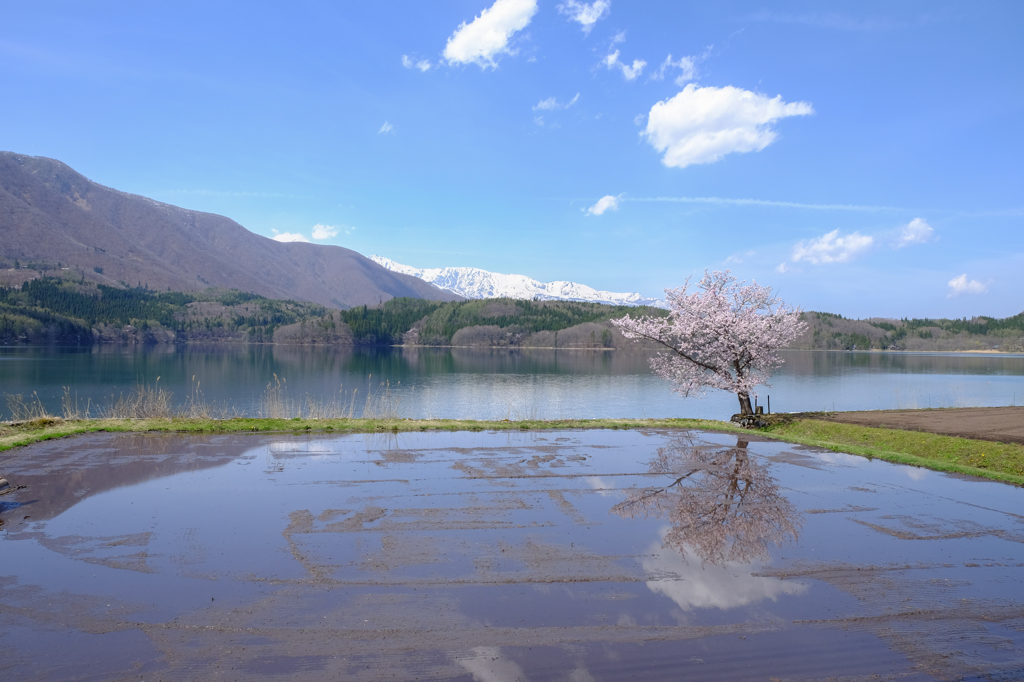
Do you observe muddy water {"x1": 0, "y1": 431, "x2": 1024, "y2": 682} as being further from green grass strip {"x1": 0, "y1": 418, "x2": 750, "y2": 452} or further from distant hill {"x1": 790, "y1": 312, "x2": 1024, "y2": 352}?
distant hill {"x1": 790, "y1": 312, "x2": 1024, "y2": 352}

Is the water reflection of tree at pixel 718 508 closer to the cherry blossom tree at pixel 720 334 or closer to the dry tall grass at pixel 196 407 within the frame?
the cherry blossom tree at pixel 720 334

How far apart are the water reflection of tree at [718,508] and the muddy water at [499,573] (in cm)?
7

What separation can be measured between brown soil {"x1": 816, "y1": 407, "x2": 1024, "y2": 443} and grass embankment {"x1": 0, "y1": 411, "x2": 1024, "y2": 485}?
0.86 m

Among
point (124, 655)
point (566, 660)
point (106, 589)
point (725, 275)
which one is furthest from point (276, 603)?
point (725, 275)

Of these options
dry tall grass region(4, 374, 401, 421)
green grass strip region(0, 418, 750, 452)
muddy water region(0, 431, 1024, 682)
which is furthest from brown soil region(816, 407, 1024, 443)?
dry tall grass region(4, 374, 401, 421)

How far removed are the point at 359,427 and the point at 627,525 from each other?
38.1 feet

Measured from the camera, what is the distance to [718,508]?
10.7 metres

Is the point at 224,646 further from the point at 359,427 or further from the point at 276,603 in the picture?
the point at 359,427

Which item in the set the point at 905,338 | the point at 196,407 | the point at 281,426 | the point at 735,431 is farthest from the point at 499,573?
the point at 905,338

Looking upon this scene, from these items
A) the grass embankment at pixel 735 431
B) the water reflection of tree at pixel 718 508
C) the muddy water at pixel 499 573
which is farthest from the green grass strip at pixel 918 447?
the water reflection of tree at pixel 718 508

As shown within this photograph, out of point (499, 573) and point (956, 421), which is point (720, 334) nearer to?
point (956, 421)

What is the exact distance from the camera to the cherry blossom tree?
2244 cm

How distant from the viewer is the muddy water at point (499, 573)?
18.5 feet

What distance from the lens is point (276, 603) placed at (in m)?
6.70
